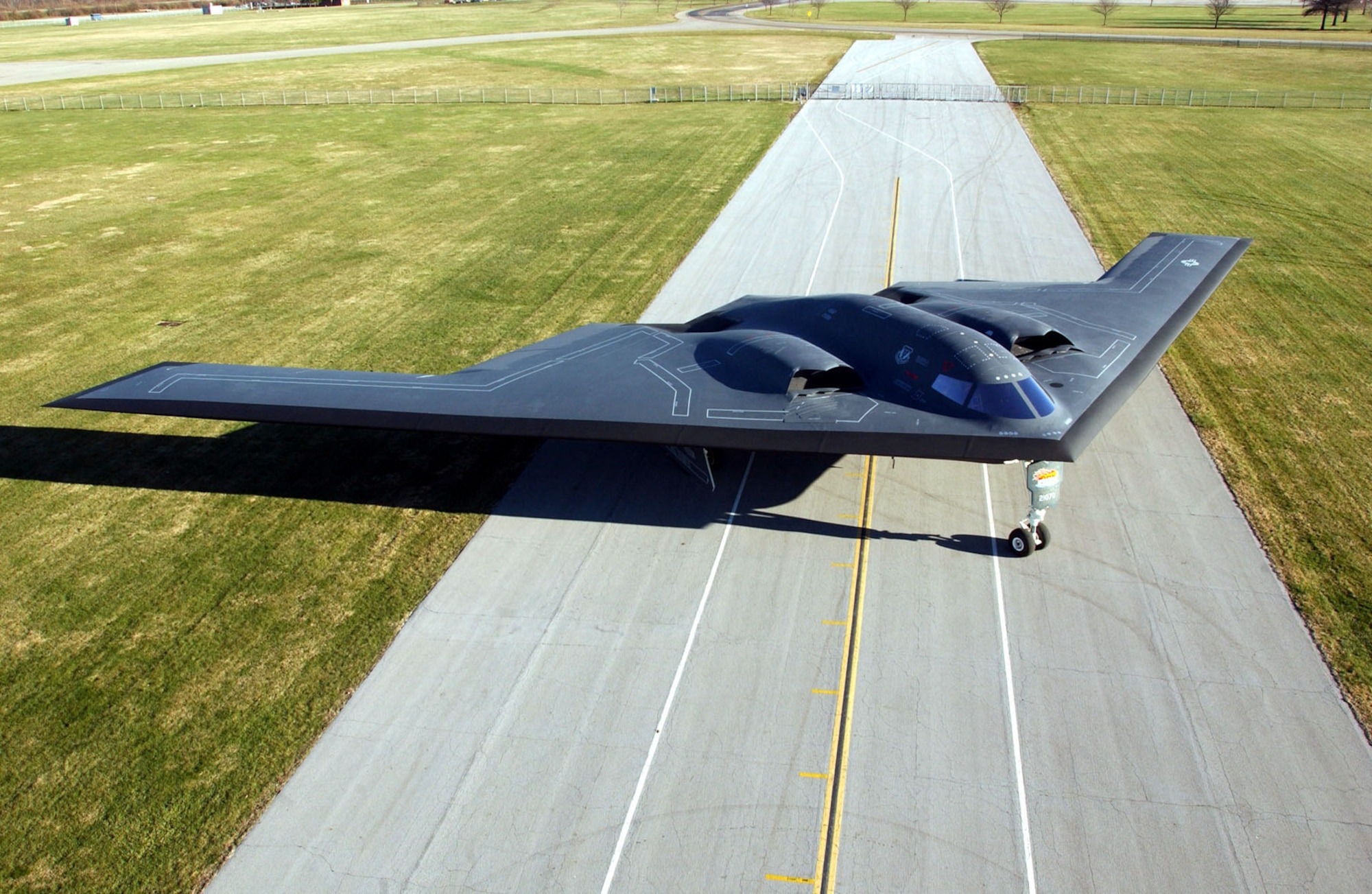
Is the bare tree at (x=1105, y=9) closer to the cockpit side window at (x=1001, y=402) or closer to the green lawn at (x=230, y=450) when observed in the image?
the green lawn at (x=230, y=450)

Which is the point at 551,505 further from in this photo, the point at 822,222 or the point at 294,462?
the point at 822,222

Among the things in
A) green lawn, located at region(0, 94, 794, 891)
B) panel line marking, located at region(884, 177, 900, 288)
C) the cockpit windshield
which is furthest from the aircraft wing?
green lawn, located at region(0, 94, 794, 891)

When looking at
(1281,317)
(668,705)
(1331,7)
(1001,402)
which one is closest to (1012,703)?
(668,705)

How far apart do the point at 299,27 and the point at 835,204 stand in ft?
325

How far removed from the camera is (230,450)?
16.9 metres

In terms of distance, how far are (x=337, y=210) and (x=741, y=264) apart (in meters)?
16.2

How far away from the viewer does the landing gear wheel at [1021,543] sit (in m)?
13.2

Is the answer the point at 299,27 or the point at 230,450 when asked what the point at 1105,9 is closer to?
the point at 299,27

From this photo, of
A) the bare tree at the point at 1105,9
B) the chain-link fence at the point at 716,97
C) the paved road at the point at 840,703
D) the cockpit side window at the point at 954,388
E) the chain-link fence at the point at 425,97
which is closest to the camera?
the paved road at the point at 840,703

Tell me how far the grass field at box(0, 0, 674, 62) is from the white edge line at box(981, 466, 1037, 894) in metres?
92.9

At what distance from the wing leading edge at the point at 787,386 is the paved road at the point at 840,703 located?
1.78m

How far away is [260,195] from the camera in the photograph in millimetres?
35281

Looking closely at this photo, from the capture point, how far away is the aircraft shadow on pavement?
47.9 feet

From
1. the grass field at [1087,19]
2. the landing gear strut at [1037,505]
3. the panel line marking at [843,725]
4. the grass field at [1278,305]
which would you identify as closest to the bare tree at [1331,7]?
the grass field at [1087,19]
